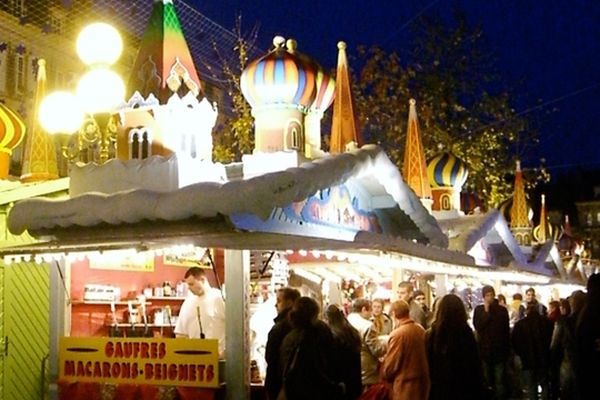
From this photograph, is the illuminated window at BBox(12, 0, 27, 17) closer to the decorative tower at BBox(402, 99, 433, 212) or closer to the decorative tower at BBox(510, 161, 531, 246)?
the decorative tower at BBox(510, 161, 531, 246)

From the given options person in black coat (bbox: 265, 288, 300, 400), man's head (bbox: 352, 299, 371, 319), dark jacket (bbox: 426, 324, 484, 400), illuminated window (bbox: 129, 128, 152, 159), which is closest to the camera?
person in black coat (bbox: 265, 288, 300, 400)

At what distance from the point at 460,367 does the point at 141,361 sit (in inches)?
130

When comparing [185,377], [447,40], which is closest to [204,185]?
[185,377]

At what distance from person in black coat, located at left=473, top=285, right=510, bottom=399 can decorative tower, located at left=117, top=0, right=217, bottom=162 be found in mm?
6492

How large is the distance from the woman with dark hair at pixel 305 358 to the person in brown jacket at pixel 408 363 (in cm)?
129

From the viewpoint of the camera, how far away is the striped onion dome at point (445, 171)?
17.9 metres

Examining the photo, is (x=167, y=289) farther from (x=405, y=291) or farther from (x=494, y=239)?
(x=494, y=239)

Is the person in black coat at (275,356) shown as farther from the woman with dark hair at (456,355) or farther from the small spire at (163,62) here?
the small spire at (163,62)

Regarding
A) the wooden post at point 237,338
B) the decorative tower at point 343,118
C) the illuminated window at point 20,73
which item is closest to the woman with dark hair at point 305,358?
the wooden post at point 237,338

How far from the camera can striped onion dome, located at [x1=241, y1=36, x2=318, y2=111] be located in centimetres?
1007

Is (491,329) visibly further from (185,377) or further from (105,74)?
(105,74)

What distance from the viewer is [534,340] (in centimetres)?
1481

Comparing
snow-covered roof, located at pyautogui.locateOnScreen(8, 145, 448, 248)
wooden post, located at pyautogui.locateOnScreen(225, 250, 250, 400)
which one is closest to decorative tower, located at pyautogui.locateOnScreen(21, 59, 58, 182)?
snow-covered roof, located at pyautogui.locateOnScreen(8, 145, 448, 248)

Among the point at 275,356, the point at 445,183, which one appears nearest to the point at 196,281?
the point at 275,356
